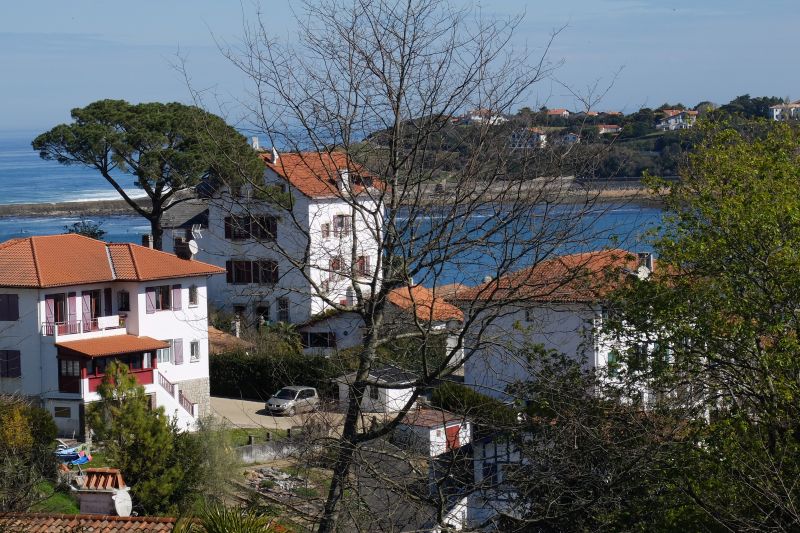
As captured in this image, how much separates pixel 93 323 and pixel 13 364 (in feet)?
8.76

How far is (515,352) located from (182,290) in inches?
1246

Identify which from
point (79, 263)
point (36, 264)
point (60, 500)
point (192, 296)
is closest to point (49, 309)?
point (36, 264)

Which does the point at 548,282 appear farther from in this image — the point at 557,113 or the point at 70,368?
the point at 70,368

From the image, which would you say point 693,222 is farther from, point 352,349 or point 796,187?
point 352,349

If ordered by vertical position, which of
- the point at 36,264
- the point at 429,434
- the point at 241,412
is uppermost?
the point at 36,264

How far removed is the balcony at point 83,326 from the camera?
3681cm

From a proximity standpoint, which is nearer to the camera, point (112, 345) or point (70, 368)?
point (70, 368)

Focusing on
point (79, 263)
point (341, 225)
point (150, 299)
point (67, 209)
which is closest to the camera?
point (341, 225)

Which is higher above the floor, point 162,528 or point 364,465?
point 364,465

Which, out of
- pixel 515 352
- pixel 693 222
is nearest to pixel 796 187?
pixel 693 222

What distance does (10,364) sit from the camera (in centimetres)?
3712

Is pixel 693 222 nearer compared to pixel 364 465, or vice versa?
pixel 364 465

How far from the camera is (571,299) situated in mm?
10727

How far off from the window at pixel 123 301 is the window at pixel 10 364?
378 centimetres
